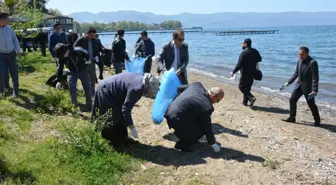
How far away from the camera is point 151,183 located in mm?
5035

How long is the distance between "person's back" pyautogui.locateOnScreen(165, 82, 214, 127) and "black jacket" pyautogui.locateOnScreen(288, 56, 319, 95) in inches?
Answer: 143

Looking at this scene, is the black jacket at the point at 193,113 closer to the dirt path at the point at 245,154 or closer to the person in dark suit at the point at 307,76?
the dirt path at the point at 245,154

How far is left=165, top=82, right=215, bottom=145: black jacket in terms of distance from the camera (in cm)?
560

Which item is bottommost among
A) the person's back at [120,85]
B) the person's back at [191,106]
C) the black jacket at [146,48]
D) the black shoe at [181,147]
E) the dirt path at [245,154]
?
the dirt path at [245,154]

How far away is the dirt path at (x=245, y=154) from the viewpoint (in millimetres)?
5211

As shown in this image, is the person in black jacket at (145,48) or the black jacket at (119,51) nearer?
the person in black jacket at (145,48)

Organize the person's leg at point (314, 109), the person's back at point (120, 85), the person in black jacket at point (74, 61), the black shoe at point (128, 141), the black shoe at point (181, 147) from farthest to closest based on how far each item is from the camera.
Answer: the person's leg at point (314, 109)
the person in black jacket at point (74, 61)
the black shoe at point (128, 141)
the black shoe at point (181, 147)
the person's back at point (120, 85)

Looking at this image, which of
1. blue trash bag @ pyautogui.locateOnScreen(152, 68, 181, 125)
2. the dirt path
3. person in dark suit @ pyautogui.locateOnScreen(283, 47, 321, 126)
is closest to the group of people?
person in dark suit @ pyautogui.locateOnScreen(283, 47, 321, 126)

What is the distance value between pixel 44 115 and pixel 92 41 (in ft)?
9.24

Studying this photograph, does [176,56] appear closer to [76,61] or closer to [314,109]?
[76,61]

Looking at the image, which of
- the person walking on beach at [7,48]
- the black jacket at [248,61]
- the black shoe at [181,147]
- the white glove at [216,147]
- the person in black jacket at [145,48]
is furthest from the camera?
the person in black jacket at [145,48]

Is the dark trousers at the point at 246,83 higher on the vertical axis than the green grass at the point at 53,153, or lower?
higher

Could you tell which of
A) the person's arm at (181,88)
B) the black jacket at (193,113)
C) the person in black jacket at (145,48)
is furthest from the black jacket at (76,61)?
the person in black jacket at (145,48)

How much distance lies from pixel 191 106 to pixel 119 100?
3.67ft
